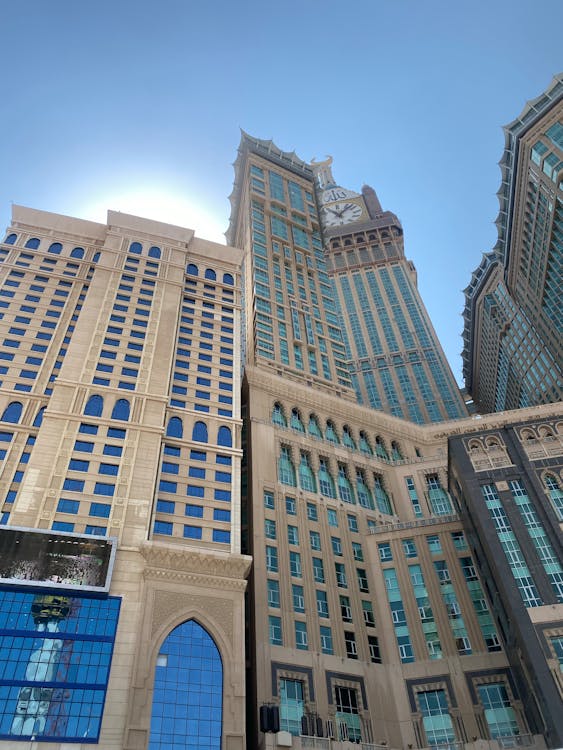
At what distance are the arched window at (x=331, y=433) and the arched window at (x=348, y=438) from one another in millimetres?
991

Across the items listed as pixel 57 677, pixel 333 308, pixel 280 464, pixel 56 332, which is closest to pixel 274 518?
pixel 280 464

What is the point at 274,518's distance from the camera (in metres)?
57.6

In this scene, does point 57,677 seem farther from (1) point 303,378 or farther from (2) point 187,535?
(1) point 303,378

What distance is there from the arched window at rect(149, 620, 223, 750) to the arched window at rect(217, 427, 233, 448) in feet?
61.9

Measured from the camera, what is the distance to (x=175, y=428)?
57.4 m

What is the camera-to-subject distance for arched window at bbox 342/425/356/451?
72.4 m

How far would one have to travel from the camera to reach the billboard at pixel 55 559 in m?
40.6

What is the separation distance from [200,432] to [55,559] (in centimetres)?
1947

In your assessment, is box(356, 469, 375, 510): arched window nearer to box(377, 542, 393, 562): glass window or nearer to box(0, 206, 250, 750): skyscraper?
box(377, 542, 393, 562): glass window

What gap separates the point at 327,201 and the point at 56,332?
4701 inches

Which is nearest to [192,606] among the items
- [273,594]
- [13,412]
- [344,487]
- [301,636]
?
[273,594]

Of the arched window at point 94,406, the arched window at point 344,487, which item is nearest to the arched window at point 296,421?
the arched window at point 344,487

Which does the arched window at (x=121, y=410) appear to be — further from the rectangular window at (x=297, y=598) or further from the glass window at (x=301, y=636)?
the glass window at (x=301, y=636)

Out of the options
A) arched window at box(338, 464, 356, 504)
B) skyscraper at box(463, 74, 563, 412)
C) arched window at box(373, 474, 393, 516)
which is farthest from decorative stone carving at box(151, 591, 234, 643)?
skyscraper at box(463, 74, 563, 412)
